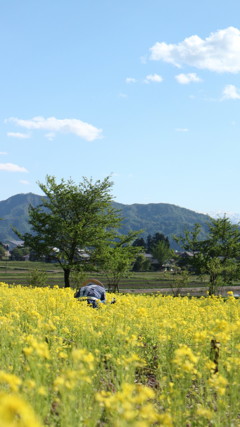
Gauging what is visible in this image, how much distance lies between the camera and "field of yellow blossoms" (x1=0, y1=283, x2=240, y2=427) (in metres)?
3.25

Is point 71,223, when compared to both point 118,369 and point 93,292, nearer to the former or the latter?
point 93,292

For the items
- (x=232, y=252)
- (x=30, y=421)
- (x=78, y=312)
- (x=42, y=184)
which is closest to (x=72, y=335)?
(x=78, y=312)

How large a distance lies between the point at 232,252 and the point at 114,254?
12179mm

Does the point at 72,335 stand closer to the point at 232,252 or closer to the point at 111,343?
the point at 111,343

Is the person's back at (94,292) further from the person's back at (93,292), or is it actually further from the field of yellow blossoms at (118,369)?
the field of yellow blossoms at (118,369)

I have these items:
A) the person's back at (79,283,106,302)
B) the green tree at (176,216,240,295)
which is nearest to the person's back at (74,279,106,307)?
the person's back at (79,283,106,302)

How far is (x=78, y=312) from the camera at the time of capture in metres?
8.06

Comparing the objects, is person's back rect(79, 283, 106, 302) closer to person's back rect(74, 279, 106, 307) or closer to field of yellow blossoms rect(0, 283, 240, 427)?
person's back rect(74, 279, 106, 307)

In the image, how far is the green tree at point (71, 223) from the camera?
25.6m

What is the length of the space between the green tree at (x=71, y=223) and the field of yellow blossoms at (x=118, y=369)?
15811 millimetres

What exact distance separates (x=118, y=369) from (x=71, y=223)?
21.5 m

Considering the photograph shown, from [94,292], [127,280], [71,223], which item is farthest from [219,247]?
[127,280]

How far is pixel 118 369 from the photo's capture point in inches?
200

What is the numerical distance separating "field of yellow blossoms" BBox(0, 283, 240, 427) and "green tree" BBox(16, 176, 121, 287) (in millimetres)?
15811
